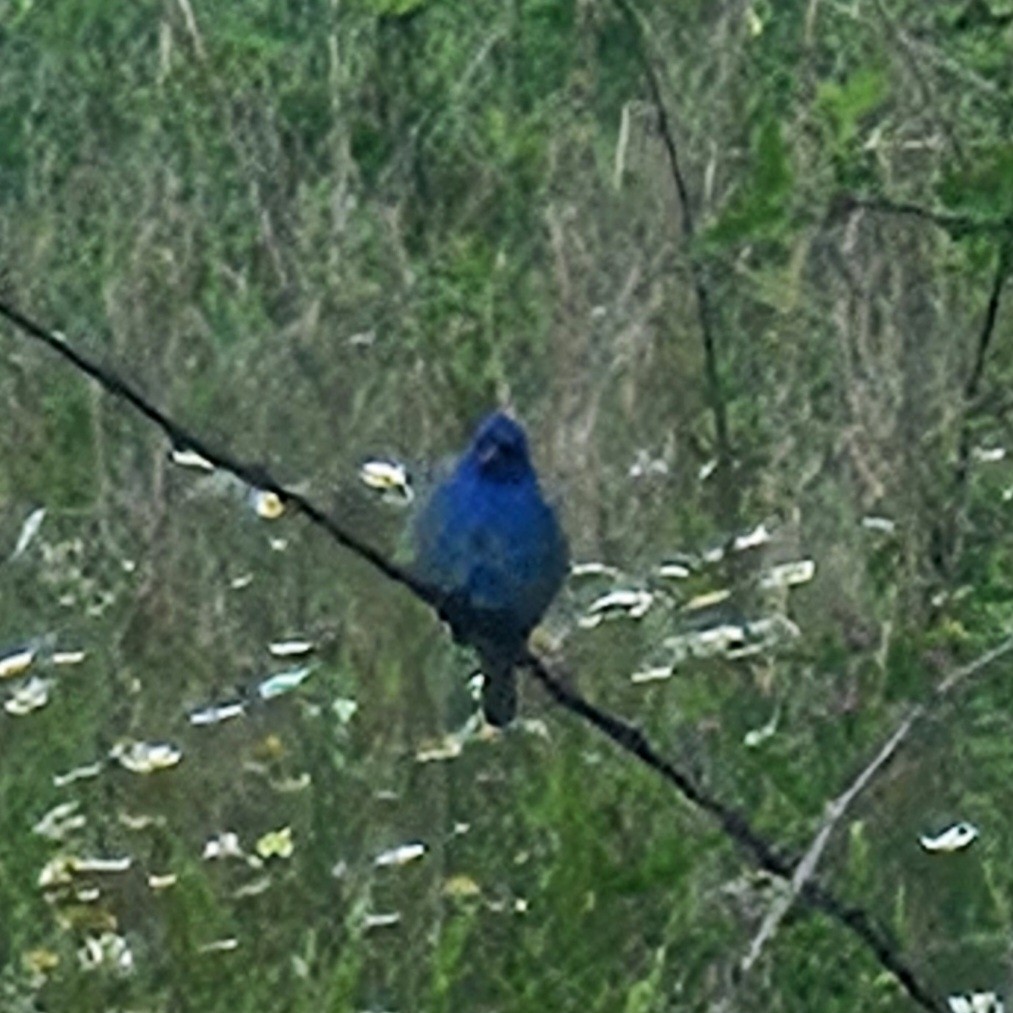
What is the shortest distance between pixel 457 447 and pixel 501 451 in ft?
1.42

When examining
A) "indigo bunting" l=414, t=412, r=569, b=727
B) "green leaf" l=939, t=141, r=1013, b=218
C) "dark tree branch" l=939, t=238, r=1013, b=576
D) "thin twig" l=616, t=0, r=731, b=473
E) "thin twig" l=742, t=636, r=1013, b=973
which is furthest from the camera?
"thin twig" l=616, t=0, r=731, b=473

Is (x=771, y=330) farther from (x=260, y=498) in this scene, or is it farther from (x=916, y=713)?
(x=916, y=713)

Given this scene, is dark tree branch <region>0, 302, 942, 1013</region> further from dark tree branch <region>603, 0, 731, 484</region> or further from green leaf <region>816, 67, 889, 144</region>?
dark tree branch <region>603, 0, 731, 484</region>

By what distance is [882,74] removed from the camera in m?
1.53

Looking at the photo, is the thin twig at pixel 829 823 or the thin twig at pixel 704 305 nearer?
the thin twig at pixel 829 823

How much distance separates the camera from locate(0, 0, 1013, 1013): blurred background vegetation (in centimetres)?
249

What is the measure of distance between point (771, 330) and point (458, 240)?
0.27 m

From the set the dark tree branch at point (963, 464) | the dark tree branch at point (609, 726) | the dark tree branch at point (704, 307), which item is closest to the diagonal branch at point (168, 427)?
the dark tree branch at point (609, 726)

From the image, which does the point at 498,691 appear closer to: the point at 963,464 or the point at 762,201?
the point at 963,464

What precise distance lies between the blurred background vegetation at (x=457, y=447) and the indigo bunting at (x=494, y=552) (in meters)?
0.12

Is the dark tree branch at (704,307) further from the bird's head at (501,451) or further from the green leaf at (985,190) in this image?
the green leaf at (985,190)

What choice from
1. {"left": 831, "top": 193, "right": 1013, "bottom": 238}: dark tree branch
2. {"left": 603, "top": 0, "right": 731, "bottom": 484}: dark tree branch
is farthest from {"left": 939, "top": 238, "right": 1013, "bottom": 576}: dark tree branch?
{"left": 831, "top": 193, "right": 1013, "bottom": 238}: dark tree branch

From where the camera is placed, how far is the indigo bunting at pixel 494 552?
7.52ft

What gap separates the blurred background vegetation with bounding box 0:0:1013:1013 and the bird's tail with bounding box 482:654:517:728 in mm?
86
